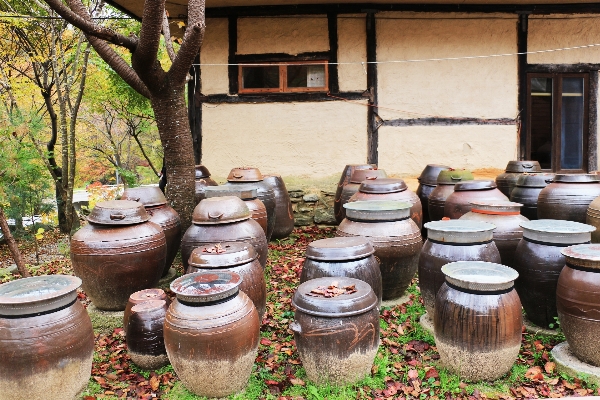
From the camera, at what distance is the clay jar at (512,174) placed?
7.13 meters

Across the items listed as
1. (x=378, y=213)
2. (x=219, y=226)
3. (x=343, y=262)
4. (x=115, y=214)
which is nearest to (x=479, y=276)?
(x=343, y=262)

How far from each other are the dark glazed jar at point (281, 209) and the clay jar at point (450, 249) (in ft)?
11.0

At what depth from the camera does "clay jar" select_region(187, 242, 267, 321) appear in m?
3.92

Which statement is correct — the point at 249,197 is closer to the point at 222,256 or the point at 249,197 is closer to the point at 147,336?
the point at 222,256

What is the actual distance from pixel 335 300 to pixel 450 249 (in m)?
1.40

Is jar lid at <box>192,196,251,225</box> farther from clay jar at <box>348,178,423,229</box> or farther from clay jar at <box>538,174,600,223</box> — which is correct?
clay jar at <box>538,174,600,223</box>

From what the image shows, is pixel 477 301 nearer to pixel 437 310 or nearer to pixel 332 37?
pixel 437 310

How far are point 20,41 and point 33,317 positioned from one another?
1018 cm

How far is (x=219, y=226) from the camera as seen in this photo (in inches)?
186

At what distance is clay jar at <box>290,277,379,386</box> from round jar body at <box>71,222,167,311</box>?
1.91m

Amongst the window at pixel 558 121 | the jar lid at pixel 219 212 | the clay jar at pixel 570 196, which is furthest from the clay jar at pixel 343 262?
the window at pixel 558 121

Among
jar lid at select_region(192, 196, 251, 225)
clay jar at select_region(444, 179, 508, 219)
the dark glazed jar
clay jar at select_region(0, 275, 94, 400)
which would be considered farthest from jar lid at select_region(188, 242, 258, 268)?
the dark glazed jar

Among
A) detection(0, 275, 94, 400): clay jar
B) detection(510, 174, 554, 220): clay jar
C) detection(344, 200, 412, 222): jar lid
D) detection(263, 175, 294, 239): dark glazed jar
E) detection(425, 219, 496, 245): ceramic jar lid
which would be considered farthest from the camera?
detection(263, 175, 294, 239): dark glazed jar

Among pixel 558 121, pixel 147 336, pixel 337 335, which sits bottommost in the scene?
pixel 147 336
